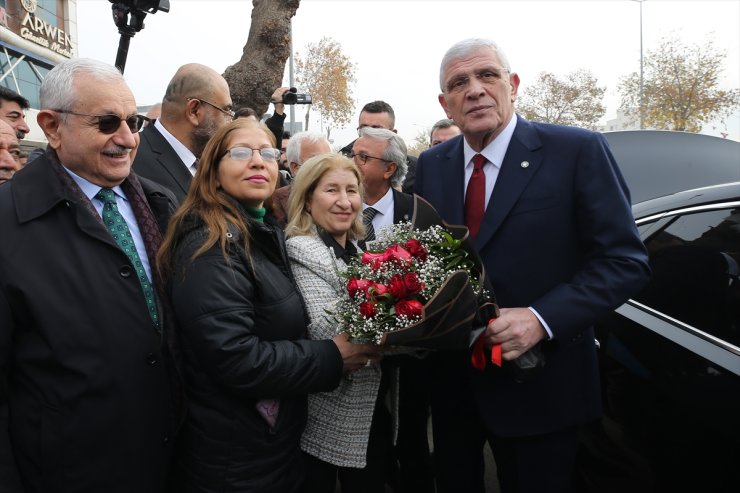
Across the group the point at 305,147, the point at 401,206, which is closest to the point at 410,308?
the point at 401,206

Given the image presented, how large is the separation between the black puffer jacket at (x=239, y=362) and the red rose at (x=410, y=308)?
0.34 m

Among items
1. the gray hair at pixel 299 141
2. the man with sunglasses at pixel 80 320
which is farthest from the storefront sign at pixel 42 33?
the man with sunglasses at pixel 80 320

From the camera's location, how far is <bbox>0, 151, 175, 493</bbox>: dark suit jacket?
58.7 inches

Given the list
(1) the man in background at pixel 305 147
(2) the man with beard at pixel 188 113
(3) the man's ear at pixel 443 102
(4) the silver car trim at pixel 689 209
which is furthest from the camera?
(1) the man in background at pixel 305 147

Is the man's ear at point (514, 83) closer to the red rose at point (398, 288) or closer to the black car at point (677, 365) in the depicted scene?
the black car at point (677, 365)

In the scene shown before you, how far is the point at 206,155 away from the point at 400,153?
5.89ft

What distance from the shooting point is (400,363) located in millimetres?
2348

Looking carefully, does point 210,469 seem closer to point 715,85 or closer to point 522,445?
point 522,445

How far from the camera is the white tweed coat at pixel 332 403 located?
211 centimetres

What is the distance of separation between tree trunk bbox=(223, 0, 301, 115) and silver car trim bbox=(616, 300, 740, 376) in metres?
5.16

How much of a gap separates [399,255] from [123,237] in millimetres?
976

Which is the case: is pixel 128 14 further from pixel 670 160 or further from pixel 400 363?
pixel 670 160

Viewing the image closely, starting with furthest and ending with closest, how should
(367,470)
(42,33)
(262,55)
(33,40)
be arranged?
(42,33), (33,40), (262,55), (367,470)

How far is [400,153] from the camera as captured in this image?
11.7ft
